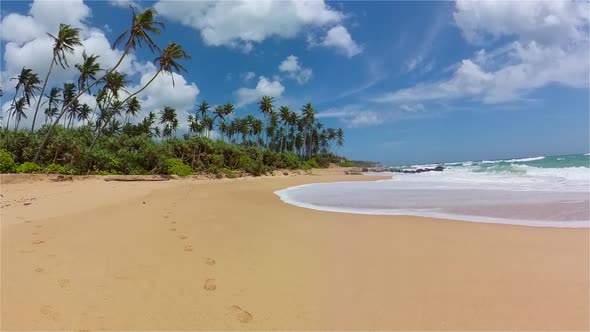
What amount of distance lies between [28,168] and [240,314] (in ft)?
61.7

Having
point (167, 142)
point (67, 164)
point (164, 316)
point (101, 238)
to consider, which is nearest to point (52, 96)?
point (167, 142)

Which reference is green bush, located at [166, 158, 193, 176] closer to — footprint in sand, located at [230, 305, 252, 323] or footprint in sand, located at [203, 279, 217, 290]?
footprint in sand, located at [203, 279, 217, 290]

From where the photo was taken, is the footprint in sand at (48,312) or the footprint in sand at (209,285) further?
the footprint in sand at (209,285)

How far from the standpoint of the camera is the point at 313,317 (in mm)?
2516

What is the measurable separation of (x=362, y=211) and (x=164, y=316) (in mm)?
6003

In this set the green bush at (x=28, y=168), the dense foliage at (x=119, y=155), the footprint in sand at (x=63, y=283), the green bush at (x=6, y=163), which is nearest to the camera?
the footprint in sand at (x=63, y=283)

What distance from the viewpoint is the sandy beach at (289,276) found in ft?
8.09

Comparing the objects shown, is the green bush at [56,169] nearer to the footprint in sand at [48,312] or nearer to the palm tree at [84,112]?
the footprint in sand at [48,312]

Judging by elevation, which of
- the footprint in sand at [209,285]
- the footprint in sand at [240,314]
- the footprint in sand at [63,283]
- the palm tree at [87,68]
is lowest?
the footprint in sand at [240,314]

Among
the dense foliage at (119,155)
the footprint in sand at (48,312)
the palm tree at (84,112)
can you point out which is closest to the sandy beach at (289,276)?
the footprint in sand at (48,312)

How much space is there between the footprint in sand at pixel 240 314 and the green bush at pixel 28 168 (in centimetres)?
1856

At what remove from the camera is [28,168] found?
15.7 m

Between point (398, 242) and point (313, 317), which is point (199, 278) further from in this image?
point (398, 242)

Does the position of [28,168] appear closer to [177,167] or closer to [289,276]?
[177,167]
